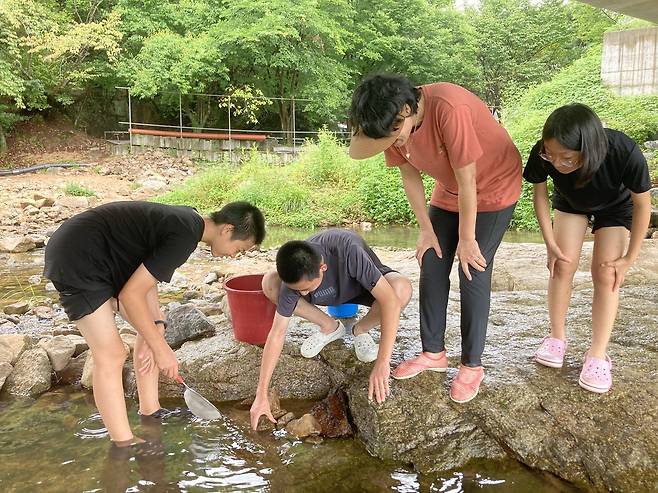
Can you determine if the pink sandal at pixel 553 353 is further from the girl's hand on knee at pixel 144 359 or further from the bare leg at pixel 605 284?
the girl's hand on knee at pixel 144 359

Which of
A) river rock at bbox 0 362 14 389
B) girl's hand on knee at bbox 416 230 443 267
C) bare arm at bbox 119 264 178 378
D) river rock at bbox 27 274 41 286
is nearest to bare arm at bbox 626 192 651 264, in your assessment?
girl's hand on knee at bbox 416 230 443 267

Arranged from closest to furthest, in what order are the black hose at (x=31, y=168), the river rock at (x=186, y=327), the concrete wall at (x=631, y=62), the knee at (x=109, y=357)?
the knee at (x=109, y=357), the river rock at (x=186, y=327), the concrete wall at (x=631, y=62), the black hose at (x=31, y=168)

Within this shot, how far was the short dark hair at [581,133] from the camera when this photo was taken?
2193mm

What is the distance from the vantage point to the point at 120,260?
2414 mm

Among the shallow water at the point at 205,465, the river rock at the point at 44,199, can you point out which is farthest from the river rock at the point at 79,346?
the river rock at the point at 44,199

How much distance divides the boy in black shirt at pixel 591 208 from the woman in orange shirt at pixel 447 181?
0.68 ft

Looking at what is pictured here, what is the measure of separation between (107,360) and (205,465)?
2.06 ft

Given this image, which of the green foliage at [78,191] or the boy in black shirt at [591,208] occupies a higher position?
the boy in black shirt at [591,208]

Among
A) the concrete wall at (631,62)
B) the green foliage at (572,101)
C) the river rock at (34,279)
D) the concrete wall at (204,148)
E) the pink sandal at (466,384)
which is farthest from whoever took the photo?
the concrete wall at (204,148)

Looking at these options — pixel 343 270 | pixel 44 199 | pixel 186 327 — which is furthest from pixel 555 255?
pixel 44 199

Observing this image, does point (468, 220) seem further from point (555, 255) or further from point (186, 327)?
point (186, 327)

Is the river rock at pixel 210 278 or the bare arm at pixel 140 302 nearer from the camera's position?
the bare arm at pixel 140 302

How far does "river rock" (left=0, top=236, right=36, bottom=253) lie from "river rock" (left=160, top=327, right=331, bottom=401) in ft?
19.9

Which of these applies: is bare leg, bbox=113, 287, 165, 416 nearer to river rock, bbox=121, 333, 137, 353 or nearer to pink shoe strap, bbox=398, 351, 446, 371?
river rock, bbox=121, 333, 137, 353
